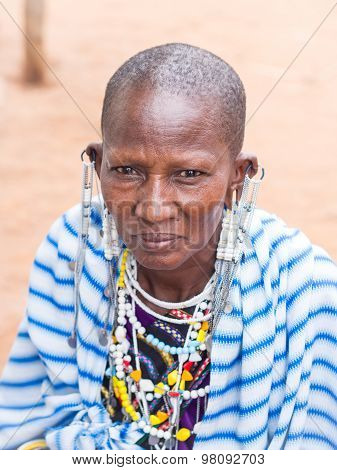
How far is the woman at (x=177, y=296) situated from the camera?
71.6 inches

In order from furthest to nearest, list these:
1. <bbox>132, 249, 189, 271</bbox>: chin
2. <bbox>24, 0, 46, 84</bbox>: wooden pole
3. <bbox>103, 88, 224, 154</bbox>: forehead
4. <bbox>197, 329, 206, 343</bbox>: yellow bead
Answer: <bbox>24, 0, 46, 84</bbox>: wooden pole
<bbox>197, 329, 206, 343</bbox>: yellow bead
<bbox>132, 249, 189, 271</bbox>: chin
<bbox>103, 88, 224, 154</bbox>: forehead

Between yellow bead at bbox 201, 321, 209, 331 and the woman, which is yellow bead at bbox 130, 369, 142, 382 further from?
yellow bead at bbox 201, 321, 209, 331

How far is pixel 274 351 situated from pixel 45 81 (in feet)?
18.4

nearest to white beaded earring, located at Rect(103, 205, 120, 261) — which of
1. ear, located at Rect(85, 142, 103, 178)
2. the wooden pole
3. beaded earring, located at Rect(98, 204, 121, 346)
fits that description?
beaded earring, located at Rect(98, 204, 121, 346)

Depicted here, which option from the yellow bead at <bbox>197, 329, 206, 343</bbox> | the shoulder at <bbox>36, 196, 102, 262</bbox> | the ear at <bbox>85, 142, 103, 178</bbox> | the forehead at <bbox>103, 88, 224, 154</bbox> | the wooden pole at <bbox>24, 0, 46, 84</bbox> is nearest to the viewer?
the forehead at <bbox>103, 88, 224, 154</bbox>

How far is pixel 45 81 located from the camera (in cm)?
715

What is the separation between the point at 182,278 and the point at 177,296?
68 mm

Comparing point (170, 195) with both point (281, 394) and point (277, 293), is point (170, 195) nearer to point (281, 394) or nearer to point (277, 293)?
point (277, 293)

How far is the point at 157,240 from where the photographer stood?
6.09 ft

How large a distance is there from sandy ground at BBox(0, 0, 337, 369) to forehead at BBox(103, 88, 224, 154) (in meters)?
2.28

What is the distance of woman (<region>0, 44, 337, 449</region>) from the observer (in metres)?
1.82

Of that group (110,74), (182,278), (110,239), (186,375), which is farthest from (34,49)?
(186,375)

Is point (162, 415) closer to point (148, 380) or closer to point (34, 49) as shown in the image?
point (148, 380)

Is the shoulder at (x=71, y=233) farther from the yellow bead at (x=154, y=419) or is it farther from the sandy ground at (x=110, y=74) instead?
the sandy ground at (x=110, y=74)
